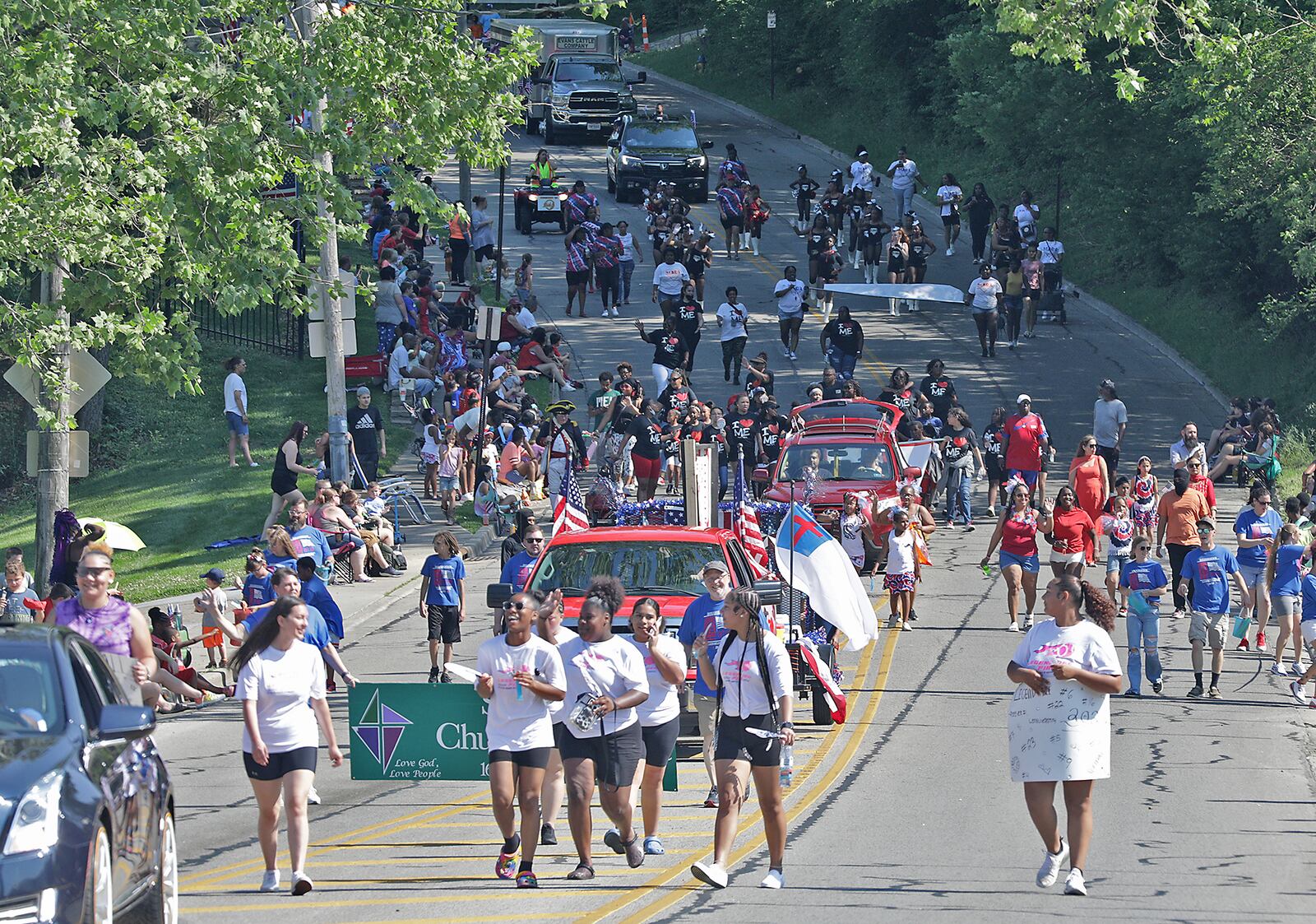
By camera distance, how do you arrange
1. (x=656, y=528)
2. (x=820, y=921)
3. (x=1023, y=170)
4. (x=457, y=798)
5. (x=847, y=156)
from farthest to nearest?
(x=847, y=156) < (x=1023, y=170) < (x=656, y=528) < (x=457, y=798) < (x=820, y=921)

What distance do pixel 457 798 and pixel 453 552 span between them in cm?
475

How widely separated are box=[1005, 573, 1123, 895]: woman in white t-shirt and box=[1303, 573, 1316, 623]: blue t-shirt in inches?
295

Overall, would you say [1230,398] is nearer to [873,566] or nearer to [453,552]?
[873,566]

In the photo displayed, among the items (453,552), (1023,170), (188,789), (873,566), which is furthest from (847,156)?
(188,789)

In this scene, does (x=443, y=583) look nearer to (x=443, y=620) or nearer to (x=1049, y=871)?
(x=443, y=620)

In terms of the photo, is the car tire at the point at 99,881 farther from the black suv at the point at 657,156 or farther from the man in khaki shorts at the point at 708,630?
the black suv at the point at 657,156

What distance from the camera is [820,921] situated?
9.84m

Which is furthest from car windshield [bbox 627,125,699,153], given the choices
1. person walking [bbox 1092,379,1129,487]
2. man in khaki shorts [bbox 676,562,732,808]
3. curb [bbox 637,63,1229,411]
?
man in khaki shorts [bbox 676,562,732,808]

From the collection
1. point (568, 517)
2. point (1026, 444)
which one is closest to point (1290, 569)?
point (568, 517)

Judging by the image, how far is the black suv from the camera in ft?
156

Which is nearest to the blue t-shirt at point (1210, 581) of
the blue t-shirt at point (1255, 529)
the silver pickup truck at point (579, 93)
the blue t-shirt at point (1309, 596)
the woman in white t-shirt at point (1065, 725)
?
the blue t-shirt at point (1309, 596)

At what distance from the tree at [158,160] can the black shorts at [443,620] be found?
11.3 feet

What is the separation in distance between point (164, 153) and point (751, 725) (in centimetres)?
1057

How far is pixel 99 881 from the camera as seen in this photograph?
25.2 ft
